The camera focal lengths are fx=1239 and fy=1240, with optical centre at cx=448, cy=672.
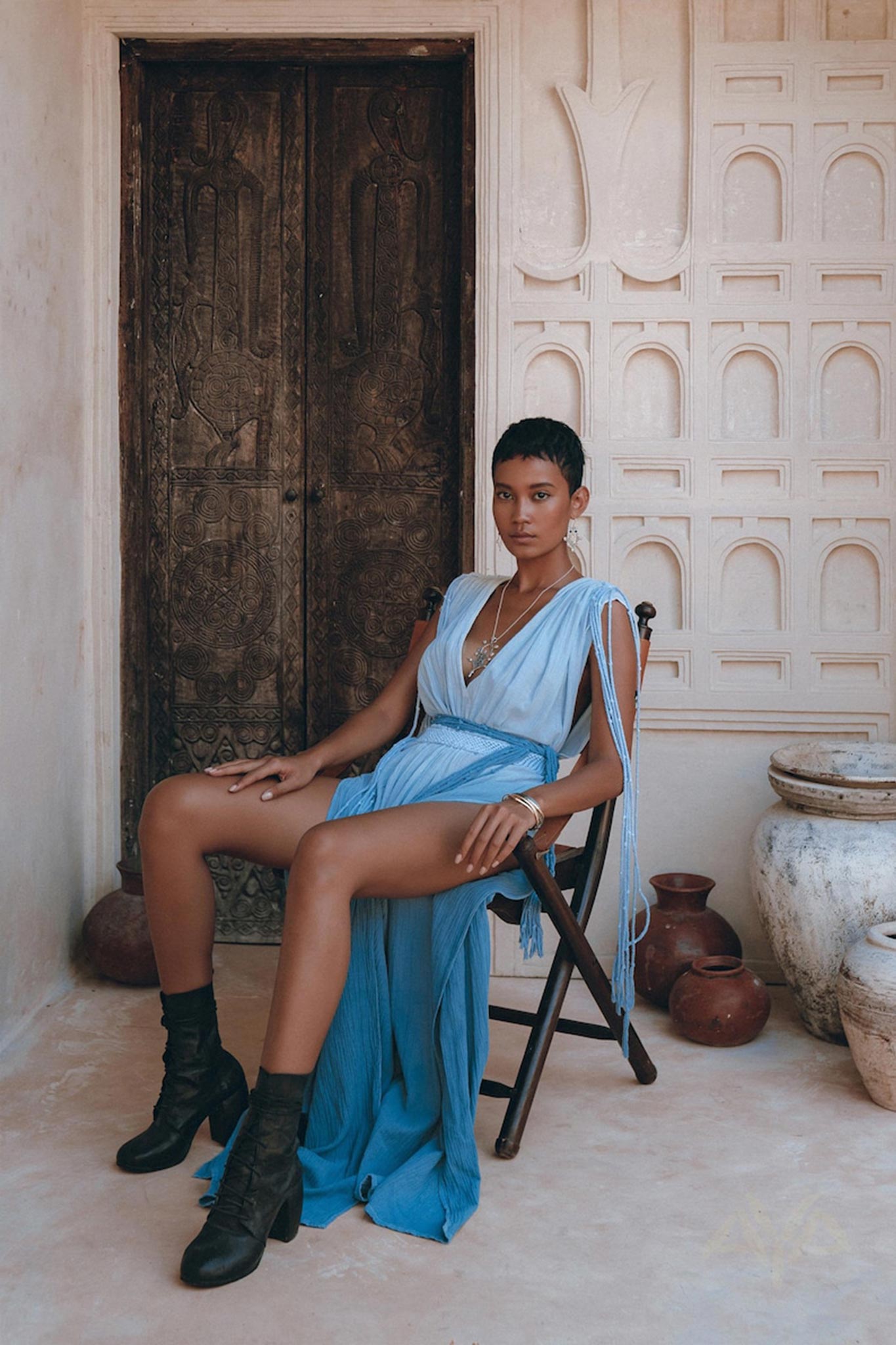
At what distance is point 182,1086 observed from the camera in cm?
264

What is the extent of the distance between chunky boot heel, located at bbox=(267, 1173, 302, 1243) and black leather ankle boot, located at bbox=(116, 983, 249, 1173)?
377 mm

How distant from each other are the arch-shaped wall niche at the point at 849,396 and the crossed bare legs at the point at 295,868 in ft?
6.62

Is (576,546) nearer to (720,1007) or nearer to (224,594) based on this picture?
(224,594)

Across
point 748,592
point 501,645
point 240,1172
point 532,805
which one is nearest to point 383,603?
point 748,592

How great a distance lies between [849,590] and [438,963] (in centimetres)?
203

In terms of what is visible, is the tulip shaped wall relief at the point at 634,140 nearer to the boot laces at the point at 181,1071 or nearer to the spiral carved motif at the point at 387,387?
the spiral carved motif at the point at 387,387

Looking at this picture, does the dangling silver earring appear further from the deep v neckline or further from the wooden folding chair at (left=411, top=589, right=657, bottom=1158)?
the deep v neckline

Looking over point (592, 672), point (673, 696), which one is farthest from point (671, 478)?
point (592, 672)

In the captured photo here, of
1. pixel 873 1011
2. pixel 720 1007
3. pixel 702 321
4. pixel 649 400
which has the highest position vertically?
pixel 702 321

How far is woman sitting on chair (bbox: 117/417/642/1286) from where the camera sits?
2.36m

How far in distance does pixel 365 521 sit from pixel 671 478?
39.9 inches

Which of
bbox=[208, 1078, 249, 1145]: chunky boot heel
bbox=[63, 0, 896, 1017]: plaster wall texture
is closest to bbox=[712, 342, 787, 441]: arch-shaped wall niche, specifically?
bbox=[63, 0, 896, 1017]: plaster wall texture

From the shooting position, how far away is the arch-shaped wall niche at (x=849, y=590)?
12.8 ft

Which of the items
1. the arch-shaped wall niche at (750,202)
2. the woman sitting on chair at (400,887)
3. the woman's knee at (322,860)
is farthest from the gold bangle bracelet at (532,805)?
the arch-shaped wall niche at (750,202)
